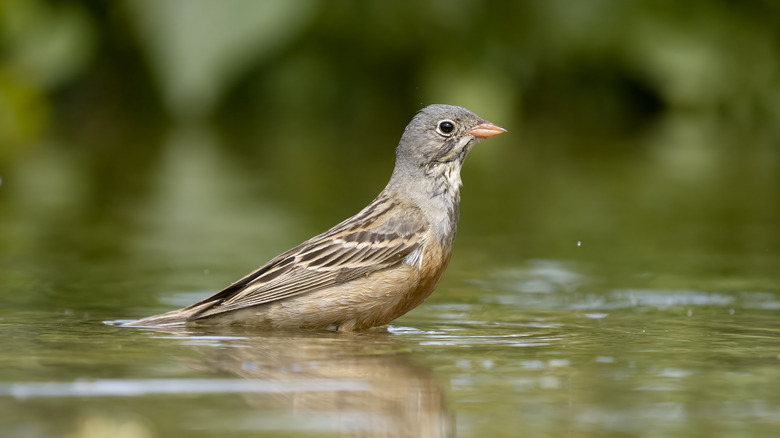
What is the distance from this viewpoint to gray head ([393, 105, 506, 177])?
7145mm

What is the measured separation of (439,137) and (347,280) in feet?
3.74

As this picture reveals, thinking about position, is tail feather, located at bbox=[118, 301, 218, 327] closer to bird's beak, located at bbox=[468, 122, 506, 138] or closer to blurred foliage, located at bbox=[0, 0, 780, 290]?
bird's beak, located at bbox=[468, 122, 506, 138]

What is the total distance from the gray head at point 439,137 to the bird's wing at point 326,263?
0.48 meters

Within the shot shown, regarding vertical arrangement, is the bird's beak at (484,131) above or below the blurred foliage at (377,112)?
below

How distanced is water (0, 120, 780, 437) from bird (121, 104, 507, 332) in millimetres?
188

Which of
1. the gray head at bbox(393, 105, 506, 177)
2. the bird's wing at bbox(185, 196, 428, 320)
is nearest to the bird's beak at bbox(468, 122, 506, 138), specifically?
the gray head at bbox(393, 105, 506, 177)

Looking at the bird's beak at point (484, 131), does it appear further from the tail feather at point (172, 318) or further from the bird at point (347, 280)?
the tail feather at point (172, 318)

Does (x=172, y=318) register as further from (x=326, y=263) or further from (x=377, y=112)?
(x=377, y=112)

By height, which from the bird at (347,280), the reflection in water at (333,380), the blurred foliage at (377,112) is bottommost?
the reflection in water at (333,380)

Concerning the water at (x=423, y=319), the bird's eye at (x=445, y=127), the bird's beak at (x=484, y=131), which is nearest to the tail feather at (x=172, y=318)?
the water at (x=423, y=319)

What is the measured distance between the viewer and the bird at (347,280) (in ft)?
20.7

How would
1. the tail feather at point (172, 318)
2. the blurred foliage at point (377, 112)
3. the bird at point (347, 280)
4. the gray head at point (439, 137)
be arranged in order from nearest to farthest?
the tail feather at point (172, 318) < the bird at point (347, 280) < the gray head at point (439, 137) < the blurred foliage at point (377, 112)

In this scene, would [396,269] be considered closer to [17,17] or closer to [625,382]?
[625,382]

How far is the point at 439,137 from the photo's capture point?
7.17m
